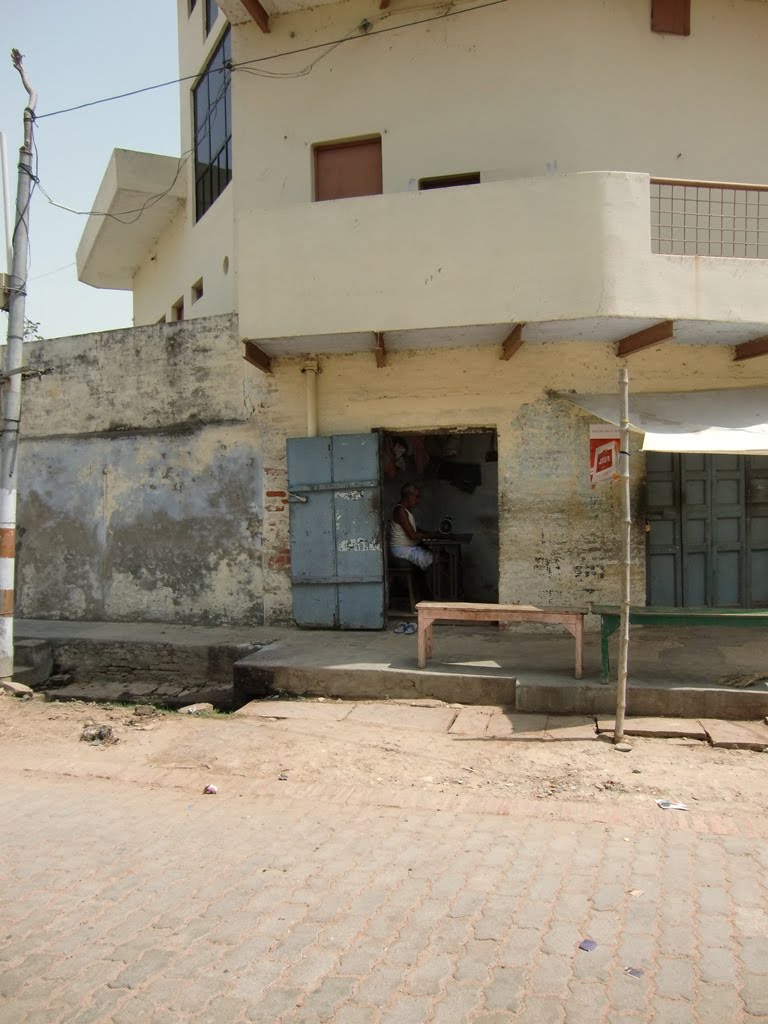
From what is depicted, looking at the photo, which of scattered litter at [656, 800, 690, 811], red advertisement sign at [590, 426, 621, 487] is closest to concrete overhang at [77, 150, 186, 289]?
red advertisement sign at [590, 426, 621, 487]

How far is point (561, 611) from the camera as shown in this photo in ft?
22.5

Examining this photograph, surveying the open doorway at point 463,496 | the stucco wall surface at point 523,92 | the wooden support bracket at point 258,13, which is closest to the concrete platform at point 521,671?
the stucco wall surface at point 523,92

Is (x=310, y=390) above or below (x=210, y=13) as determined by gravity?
below

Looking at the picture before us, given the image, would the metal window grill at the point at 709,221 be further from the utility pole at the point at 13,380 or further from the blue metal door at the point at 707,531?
the utility pole at the point at 13,380

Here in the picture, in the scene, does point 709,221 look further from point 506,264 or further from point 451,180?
point 451,180

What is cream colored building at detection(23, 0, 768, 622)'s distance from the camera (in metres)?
7.70

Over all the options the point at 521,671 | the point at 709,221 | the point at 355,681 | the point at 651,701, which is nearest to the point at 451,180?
the point at 709,221

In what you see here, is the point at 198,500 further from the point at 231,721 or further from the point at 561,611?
the point at 561,611

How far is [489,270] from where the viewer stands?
776 cm

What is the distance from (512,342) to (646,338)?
137cm

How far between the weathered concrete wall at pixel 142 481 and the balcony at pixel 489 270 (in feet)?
6.23

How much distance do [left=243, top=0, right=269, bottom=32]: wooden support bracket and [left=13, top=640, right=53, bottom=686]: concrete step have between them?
8000 millimetres

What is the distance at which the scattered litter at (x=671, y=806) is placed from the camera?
4.67m

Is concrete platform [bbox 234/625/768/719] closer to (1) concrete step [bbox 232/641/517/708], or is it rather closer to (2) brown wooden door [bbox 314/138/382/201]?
(1) concrete step [bbox 232/641/517/708]
